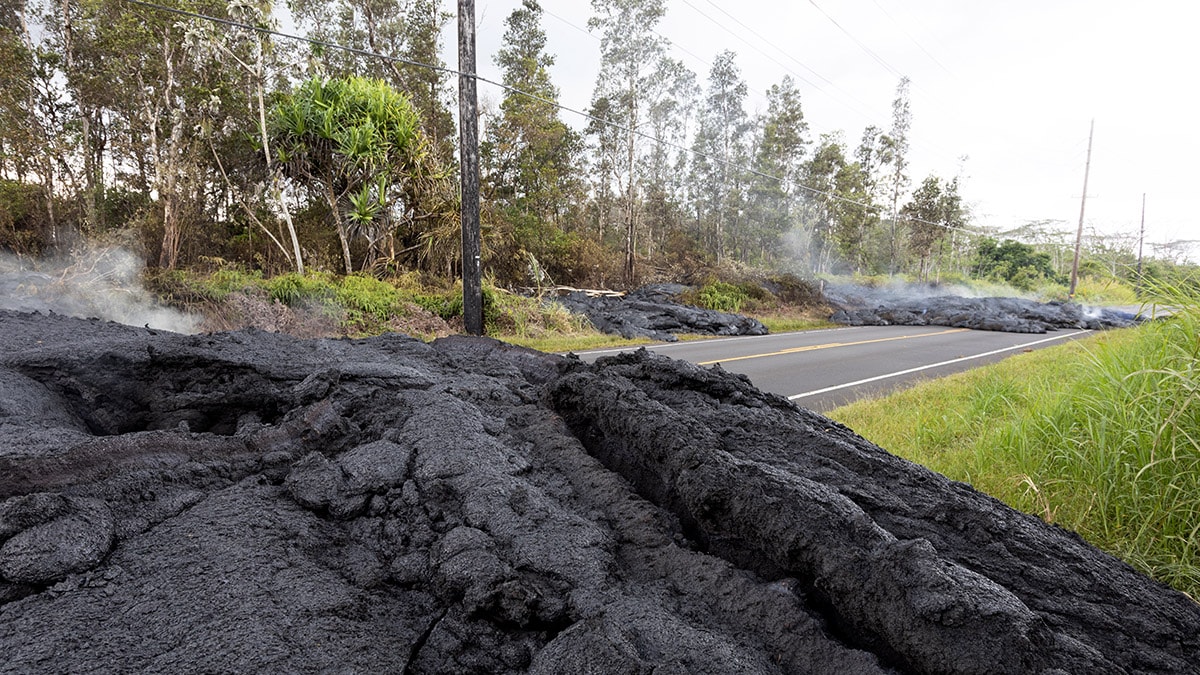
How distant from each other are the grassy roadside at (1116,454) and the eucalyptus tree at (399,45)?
1654 centimetres

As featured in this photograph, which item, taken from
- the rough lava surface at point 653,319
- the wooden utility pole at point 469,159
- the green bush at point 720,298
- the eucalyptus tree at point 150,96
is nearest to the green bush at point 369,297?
the wooden utility pole at point 469,159

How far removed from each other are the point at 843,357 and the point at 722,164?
23.6 m

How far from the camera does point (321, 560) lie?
1845 millimetres

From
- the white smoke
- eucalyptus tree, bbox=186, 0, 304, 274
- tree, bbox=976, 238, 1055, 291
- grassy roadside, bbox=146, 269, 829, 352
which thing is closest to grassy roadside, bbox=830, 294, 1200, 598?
grassy roadside, bbox=146, 269, 829, 352

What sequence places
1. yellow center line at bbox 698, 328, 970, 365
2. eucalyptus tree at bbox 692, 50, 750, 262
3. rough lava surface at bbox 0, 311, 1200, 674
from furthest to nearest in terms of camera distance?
eucalyptus tree at bbox 692, 50, 750, 262
yellow center line at bbox 698, 328, 970, 365
rough lava surface at bbox 0, 311, 1200, 674

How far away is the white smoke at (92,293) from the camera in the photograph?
8578mm

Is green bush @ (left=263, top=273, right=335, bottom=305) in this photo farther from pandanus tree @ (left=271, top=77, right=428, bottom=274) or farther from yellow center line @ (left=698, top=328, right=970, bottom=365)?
yellow center line @ (left=698, top=328, right=970, bottom=365)

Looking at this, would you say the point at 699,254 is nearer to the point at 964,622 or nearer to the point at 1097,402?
the point at 1097,402

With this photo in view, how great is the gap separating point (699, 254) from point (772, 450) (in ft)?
70.7

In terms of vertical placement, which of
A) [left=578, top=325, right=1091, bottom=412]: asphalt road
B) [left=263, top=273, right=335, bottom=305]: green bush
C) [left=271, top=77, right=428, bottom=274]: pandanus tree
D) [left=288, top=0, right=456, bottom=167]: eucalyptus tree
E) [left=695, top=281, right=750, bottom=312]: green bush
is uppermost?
[left=288, top=0, right=456, bottom=167]: eucalyptus tree

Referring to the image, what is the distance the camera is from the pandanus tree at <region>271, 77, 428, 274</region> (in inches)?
468

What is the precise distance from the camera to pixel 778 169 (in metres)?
32.8

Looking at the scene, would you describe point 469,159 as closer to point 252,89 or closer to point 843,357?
point 843,357

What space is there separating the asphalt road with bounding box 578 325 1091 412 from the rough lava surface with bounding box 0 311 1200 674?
14.3ft
